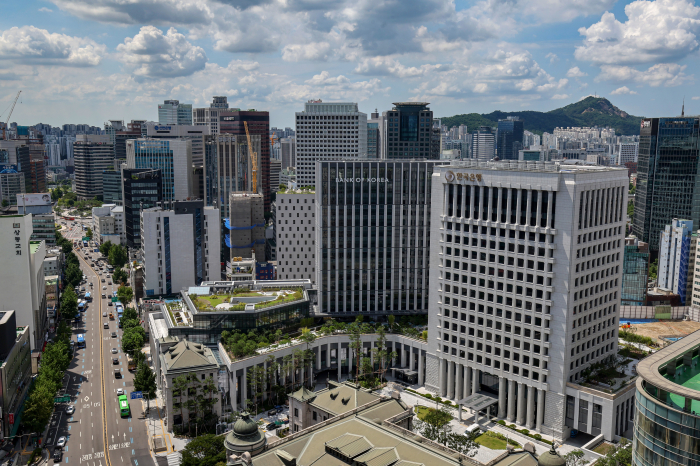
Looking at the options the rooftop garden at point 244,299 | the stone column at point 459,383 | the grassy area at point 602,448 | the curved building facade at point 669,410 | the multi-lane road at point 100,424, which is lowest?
the multi-lane road at point 100,424

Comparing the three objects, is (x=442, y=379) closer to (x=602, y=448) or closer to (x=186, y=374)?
(x=602, y=448)

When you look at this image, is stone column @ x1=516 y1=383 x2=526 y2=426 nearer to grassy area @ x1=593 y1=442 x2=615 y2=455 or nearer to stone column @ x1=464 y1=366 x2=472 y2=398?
stone column @ x1=464 y1=366 x2=472 y2=398

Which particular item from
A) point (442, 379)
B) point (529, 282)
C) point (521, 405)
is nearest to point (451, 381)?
point (442, 379)

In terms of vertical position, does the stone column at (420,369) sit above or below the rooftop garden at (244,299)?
below

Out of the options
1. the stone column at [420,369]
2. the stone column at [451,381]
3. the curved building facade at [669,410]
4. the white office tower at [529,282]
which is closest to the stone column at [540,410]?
the white office tower at [529,282]

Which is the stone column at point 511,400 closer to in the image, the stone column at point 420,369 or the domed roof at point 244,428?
the stone column at point 420,369

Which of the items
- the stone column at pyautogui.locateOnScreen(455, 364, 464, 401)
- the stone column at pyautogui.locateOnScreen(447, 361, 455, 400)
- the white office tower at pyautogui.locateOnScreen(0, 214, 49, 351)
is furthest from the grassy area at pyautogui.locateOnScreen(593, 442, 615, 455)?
the white office tower at pyautogui.locateOnScreen(0, 214, 49, 351)

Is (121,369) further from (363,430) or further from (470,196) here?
(470,196)
